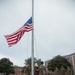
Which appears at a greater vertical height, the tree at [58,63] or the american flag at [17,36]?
the tree at [58,63]

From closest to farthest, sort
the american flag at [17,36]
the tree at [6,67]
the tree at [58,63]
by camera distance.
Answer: the american flag at [17,36] → the tree at [58,63] → the tree at [6,67]

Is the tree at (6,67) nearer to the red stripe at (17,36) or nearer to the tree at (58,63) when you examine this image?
the tree at (58,63)

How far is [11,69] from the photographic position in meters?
87.4

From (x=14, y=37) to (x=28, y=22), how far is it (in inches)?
57.6

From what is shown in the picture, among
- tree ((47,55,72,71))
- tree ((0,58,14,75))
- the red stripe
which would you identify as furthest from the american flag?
tree ((0,58,14,75))

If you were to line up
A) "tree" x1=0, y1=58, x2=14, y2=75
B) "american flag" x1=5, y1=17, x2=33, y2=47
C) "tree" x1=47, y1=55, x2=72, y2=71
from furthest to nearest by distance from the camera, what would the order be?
"tree" x1=0, y1=58, x2=14, y2=75, "tree" x1=47, y1=55, x2=72, y2=71, "american flag" x1=5, y1=17, x2=33, y2=47

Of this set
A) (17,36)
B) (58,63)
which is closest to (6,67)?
(58,63)

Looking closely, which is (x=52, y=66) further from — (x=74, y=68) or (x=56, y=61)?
(x=74, y=68)

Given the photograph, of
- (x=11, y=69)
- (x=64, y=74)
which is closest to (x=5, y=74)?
(x=11, y=69)

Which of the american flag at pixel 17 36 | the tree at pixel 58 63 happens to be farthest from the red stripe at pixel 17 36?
the tree at pixel 58 63

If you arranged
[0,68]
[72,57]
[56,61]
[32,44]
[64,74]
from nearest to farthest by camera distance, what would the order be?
1. [32,44]
2. [64,74]
3. [56,61]
4. [72,57]
5. [0,68]

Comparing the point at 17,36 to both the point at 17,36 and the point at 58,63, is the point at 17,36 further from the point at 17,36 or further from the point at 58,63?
the point at 58,63

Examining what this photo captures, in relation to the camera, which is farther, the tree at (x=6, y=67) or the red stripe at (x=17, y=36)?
the tree at (x=6, y=67)

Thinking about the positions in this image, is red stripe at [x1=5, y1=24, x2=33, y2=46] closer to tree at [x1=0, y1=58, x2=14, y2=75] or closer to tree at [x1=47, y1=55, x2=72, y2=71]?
tree at [x1=47, y1=55, x2=72, y2=71]
